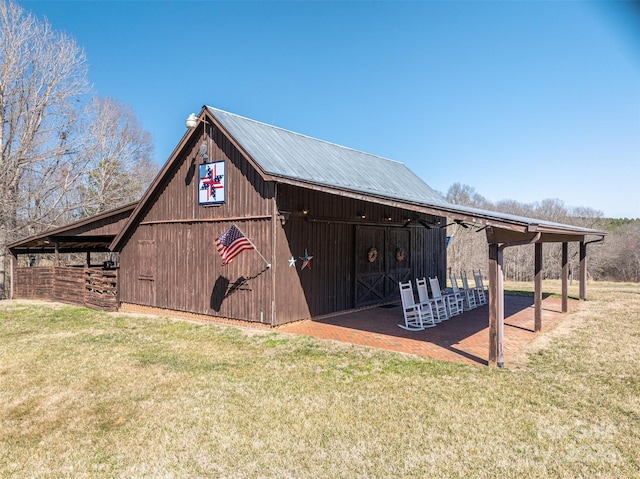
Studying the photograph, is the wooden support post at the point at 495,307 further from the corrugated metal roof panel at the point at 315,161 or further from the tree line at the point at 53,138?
the tree line at the point at 53,138

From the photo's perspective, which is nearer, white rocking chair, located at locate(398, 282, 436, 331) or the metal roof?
the metal roof

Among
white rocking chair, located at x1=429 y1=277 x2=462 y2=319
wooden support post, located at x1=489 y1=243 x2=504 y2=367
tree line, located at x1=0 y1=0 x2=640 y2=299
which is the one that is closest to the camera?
wooden support post, located at x1=489 y1=243 x2=504 y2=367

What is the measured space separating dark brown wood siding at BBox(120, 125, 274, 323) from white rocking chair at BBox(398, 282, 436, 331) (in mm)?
3013

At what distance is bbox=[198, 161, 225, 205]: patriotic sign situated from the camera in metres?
9.80

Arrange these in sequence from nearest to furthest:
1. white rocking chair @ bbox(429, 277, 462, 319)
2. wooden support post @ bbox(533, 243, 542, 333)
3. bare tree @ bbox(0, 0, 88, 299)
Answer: wooden support post @ bbox(533, 243, 542, 333) → white rocking chair @ bbox(429, 277, 462, 319) → bare tree @ bbox(0, 0, 88, 299)

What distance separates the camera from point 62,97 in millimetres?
18734

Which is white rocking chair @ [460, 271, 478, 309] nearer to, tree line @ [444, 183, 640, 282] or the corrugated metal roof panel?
the corrugated metal roof panel

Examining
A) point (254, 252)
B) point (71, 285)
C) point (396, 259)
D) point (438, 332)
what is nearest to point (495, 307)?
point (438, 332)

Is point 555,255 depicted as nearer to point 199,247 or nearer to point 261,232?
point 261,232

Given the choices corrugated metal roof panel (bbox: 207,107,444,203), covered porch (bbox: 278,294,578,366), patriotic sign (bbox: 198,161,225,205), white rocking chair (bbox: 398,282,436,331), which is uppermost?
corrugated metal roof panel (bbox: 207,107,444,203)

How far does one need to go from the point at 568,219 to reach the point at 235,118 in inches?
1447

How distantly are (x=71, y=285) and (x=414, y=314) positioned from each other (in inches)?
463

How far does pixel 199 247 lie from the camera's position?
1027cm

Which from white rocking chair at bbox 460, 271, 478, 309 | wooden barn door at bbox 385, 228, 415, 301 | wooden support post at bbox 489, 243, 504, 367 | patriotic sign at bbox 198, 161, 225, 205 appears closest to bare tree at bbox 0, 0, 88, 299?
patriotic sign at bbox 198, 161, 225, 205
